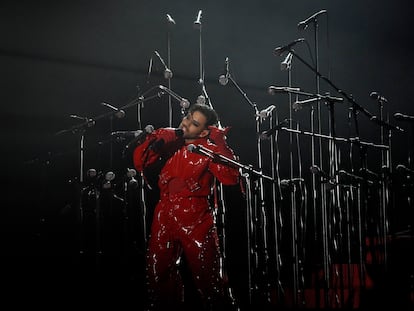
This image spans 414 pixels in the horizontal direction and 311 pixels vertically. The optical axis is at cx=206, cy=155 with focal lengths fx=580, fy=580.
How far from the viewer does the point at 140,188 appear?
3.18 metres

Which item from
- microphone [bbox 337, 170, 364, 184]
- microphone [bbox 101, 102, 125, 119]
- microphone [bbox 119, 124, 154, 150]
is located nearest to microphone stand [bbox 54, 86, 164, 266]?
microphone [bbox 101, 102, 125, 119]

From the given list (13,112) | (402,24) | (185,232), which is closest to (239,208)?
(185,232)

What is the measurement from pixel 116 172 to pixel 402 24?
224 cm

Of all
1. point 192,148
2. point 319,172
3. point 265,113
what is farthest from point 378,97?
point 192,148

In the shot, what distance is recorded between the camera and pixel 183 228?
316 cm

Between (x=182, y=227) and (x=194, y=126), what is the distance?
59 cm

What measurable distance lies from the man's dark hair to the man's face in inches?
0.7

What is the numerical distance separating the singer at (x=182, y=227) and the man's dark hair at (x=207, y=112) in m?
0.23

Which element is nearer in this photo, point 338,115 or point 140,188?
point 140,188

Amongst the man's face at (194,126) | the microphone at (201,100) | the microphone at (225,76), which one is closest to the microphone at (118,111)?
the man's face at (194,126)

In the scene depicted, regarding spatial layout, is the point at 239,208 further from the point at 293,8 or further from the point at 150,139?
the point at 293,8

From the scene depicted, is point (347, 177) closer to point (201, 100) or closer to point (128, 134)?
point (201, 100)

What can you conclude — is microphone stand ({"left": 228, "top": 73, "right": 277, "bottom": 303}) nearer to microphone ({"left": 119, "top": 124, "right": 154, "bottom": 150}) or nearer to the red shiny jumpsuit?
the red shiny jumpsuit

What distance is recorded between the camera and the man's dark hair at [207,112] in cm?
338
